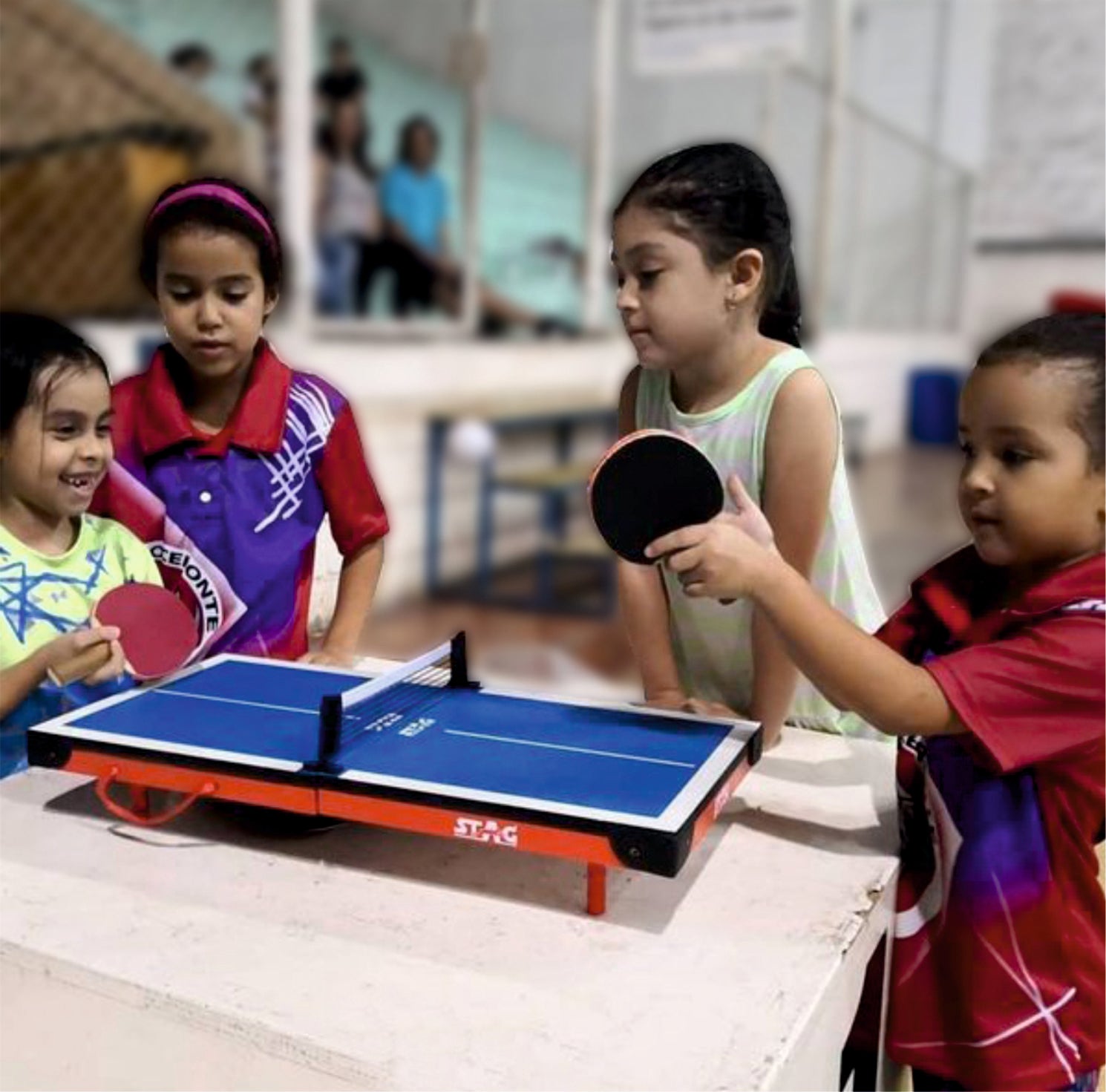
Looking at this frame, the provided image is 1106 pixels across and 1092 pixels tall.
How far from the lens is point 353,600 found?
125 cm

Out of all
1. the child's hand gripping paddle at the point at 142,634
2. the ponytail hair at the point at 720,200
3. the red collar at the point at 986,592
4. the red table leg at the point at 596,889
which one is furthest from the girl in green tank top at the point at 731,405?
the child's hand gripping paddle at the point at 142,634

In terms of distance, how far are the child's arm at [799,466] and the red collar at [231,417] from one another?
0.47m

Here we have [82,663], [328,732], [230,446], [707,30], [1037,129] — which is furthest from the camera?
[1037,129]

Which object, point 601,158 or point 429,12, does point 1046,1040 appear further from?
point 429,12

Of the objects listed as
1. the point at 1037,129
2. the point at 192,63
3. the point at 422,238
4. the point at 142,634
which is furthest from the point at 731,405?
the point at 1037,129

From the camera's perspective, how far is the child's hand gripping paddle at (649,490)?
0.81 metres

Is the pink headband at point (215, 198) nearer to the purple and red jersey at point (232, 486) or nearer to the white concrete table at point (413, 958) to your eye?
the purple and red jersey at point (232, 486)

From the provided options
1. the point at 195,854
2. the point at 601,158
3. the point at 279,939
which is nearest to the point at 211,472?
the point at 195,854

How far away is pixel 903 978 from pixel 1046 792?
0.62ft

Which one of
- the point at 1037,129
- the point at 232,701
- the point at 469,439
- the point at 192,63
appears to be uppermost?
the point at 1037,129

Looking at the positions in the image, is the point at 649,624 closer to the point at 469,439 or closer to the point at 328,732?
the point at 328,732

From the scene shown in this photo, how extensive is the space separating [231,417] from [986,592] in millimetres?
696

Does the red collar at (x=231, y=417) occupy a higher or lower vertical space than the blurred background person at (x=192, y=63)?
lower

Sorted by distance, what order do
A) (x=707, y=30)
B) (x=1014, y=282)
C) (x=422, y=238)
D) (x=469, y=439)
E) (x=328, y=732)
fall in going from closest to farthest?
(x=328, y=732)
(x=707, y=30)
(x=469, y=439)
(x=422, y=238)
(x=1014, y=282)
